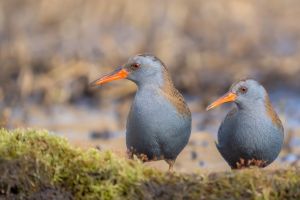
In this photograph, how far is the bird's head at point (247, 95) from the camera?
784 centimetres

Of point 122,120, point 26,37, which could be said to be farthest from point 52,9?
point 122,120

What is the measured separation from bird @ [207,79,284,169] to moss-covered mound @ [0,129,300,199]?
1.30 metres

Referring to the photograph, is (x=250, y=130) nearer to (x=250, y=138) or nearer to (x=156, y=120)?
(x=250, y=138)

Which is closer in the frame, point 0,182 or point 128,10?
point 0,182

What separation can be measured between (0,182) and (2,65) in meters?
9.19

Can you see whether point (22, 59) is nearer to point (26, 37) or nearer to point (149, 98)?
point (26, 37)

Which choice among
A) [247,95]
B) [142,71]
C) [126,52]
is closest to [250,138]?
[247,95]

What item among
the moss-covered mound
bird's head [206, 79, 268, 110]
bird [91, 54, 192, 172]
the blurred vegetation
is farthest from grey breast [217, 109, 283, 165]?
the blurred vegetation

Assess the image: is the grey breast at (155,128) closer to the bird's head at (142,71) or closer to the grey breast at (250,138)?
the bird's head at (142,71)

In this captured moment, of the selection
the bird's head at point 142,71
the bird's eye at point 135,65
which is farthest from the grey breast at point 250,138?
the bird's eye at point 135,65

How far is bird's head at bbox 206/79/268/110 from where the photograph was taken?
7.84 meters

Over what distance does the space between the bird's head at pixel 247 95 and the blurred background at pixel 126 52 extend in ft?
15.2

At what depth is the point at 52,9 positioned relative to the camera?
1678cm

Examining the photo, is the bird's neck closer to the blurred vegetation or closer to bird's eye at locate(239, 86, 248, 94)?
bird's eye at locate(239, 86, 248, 94)
